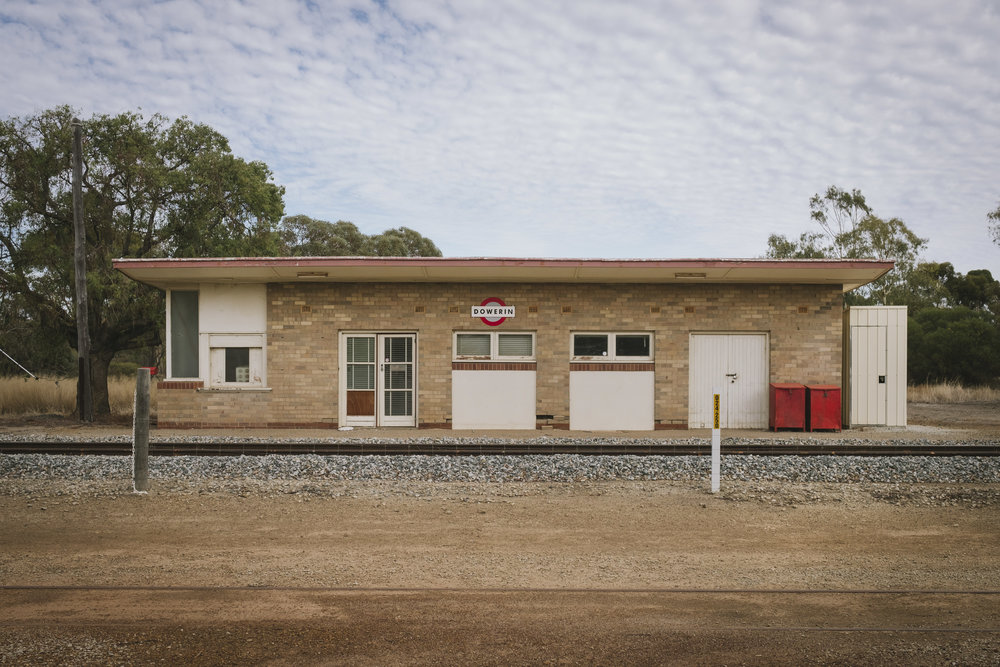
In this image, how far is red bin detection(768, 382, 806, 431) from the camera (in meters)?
15.3

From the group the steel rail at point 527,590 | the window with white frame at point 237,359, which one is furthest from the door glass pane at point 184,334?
the steel rail at point 527,590

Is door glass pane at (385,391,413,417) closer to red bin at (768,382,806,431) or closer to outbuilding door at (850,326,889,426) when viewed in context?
red bin at (768,382,806,431)

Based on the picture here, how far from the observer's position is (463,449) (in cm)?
1160

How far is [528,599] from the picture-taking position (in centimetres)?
528

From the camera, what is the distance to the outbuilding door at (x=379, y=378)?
51.6ft

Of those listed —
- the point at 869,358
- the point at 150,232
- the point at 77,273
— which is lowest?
the point at 869,358

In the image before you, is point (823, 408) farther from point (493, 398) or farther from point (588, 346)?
point (493, 398)

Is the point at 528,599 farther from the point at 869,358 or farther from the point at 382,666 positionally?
the point at 869,358

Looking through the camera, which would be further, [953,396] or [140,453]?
[953,396]

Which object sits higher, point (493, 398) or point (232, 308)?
point (232, 308)

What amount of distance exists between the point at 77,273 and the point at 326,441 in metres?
9.55

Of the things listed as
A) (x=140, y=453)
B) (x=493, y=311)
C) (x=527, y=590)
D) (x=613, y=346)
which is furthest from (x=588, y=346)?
(x=527, y=590)

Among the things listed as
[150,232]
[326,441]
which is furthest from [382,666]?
[150,232]

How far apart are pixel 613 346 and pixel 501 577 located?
10442mm
